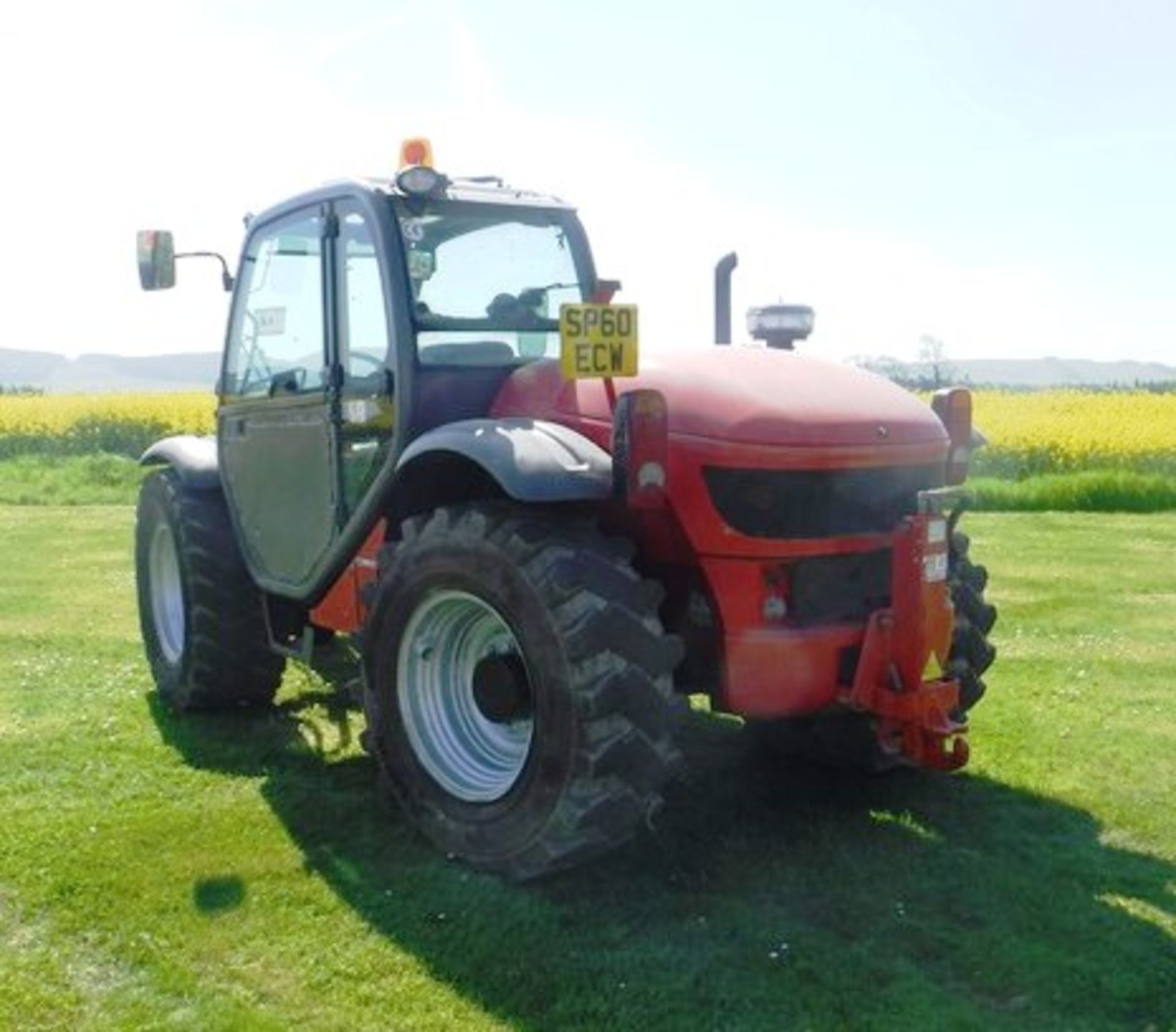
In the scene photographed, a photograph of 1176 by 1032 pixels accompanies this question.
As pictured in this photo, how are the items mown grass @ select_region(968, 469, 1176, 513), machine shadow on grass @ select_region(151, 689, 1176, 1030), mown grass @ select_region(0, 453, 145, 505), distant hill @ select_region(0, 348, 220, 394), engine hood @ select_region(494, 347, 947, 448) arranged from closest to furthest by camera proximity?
machine shadow on grass @ select_region(151, 689, 1176, 1030)
engine hood @ select_region(494, 347, 947, 448)
mown grass @ select_region(968, 469, 1176, 513)
mown grass @ select_region(0, 453, 145, 505)
distant hill @ select_region(0, 348, 220, 394)

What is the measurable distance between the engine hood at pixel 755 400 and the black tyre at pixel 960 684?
0.70 metres

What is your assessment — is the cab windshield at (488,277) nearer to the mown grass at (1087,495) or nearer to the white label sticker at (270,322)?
the white label sticker at (270,322)

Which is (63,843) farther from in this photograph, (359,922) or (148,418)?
(148,418)

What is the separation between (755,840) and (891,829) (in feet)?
1.62

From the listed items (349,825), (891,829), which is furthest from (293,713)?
(891,829)

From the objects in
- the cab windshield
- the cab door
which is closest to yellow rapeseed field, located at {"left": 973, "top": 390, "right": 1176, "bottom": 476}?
the cab windshield

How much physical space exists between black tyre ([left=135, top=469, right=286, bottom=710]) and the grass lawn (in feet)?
0.45

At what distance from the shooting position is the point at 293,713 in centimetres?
607

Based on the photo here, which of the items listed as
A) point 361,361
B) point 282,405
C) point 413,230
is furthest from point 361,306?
point 282,405

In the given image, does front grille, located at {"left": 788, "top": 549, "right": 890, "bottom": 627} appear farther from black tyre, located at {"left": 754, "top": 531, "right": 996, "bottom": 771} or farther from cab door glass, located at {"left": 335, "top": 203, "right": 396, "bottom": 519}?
cab door glass, located at {"left": 335, "top": 203, "right": 396, "bottom": 519}

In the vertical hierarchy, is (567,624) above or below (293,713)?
above

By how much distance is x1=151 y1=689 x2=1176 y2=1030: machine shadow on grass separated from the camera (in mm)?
3363

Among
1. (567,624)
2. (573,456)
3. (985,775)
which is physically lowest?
(985,775)

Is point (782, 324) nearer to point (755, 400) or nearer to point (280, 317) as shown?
point (755, 400)
